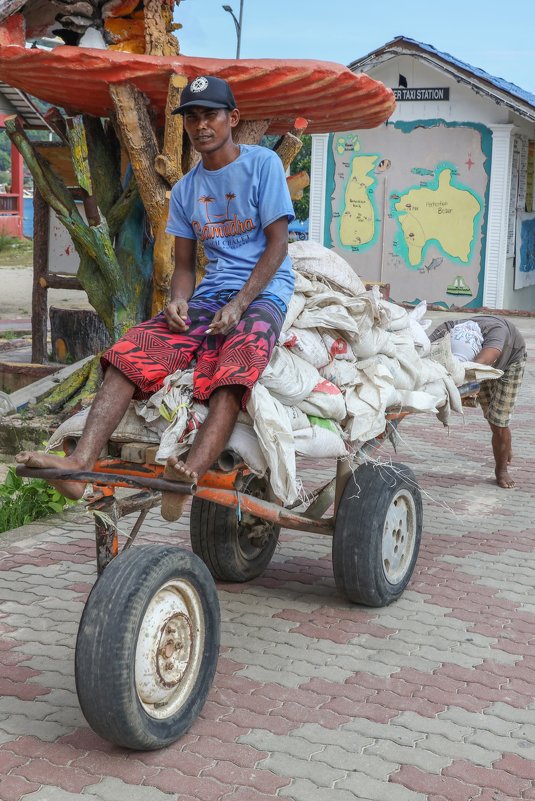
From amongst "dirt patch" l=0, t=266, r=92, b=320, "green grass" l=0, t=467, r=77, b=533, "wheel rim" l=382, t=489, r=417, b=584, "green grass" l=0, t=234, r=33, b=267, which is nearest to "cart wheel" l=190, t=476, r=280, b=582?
"wheel rim" l=382, t=489, r=417, b=584

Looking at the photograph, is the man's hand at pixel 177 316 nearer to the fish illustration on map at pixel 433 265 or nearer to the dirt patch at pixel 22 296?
the dirt patch at pixel 22 296

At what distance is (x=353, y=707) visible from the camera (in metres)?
3.93

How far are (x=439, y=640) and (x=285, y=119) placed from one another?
4.35 m

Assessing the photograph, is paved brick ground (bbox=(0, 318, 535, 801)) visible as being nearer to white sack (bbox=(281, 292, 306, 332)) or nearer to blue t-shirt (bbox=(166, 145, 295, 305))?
white sack (bbox=(281, 292, 306, 332))

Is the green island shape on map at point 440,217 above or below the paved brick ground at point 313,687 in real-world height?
above

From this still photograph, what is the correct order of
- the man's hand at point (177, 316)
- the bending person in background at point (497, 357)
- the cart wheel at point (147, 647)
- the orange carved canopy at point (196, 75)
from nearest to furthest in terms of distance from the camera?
1. the cart wheel at point (147, 647)
2. the man's hand at point (177, 316)
3. the bending person in background at point (497, 357)
4. the orange carved canopy at point (196, 75)

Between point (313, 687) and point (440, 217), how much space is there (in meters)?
15.3

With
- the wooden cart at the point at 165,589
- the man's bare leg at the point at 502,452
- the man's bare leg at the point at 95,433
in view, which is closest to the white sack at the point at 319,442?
the wooden cart at the point at 165,589

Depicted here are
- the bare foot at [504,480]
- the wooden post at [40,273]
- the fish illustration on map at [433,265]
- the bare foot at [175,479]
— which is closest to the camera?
the bare foot at [175,479]

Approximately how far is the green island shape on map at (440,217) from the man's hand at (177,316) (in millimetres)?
14709

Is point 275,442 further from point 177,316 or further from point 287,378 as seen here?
point 177,316

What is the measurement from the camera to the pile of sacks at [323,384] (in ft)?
12.8

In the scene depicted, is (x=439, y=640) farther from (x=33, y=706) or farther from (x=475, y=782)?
(x=33, y=706)

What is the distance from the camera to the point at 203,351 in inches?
166
